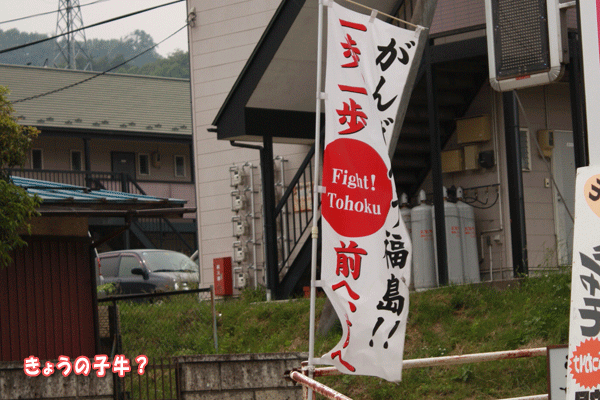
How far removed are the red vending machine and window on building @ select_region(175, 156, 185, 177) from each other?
808 inches

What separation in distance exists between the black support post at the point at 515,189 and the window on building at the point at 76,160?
25200 mm

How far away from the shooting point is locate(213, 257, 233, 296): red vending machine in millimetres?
15703

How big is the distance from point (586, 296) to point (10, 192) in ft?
25.1

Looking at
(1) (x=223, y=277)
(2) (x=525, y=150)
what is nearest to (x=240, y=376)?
(1) (x=223, y=277)

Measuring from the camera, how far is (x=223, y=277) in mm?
15719

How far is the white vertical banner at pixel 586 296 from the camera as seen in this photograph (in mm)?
3311

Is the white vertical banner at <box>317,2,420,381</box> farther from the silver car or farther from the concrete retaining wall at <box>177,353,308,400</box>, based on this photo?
the silver car

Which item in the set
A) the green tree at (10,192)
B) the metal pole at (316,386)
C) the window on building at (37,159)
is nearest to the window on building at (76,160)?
the window on building at (37,159)

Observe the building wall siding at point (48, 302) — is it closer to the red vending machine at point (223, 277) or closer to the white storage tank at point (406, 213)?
the red vending machine at point (223, 277)

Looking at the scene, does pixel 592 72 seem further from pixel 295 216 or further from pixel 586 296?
pixel 295 216

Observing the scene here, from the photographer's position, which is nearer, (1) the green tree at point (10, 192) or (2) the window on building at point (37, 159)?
(1) the green tree at point (10, 192)

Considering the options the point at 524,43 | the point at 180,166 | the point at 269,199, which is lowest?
the point at 269,199

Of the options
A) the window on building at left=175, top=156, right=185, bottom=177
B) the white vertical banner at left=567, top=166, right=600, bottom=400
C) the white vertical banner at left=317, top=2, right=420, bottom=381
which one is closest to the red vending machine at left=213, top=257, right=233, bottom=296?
the white vertical banner at left=317, top=2, right=420, bottom=381

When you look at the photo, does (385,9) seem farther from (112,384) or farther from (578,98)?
(112,384)
